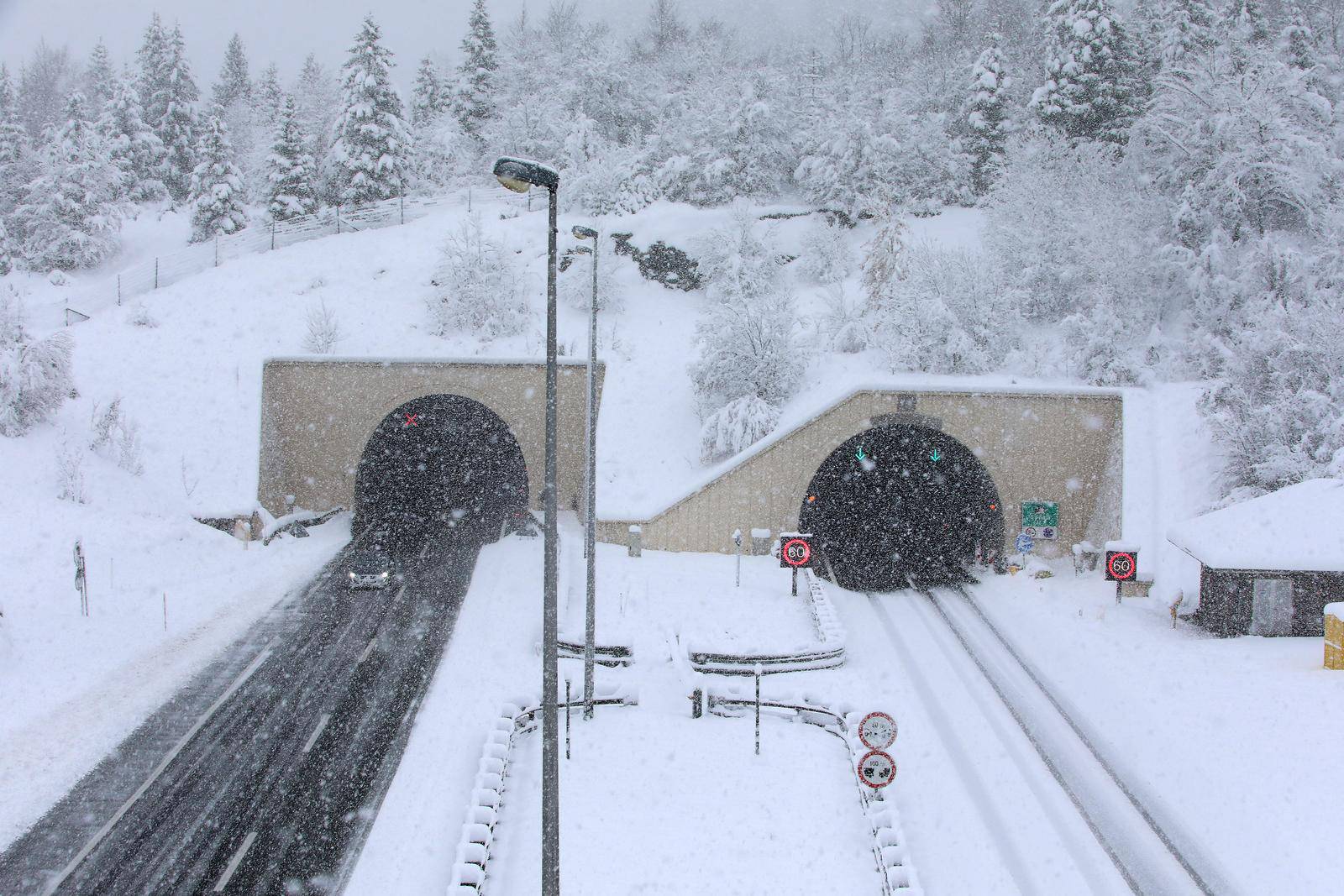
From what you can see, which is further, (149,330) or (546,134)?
(546,134)

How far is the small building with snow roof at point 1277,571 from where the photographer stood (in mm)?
19078

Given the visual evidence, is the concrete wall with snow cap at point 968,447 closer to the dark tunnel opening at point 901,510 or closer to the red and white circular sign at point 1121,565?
the dark tunnel opening at point 901,510

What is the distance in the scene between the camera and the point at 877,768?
38.1ft

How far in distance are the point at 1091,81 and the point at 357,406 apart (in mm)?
39612

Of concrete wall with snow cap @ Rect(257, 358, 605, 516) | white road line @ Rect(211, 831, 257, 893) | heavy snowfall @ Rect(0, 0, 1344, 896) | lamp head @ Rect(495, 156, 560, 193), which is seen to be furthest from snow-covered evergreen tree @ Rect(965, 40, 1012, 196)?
white road line @ Rect(211, 831, 257, 893)

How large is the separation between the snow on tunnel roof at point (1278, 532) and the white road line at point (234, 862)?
1881 centimetres

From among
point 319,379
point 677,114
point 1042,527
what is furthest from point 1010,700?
point 677,114

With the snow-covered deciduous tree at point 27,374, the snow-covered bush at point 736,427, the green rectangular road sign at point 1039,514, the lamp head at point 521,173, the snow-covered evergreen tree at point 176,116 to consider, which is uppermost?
the snow-covered evergreen tree at point 176,116

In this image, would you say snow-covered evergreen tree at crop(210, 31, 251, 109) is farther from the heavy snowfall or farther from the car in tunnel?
the car in tunnel

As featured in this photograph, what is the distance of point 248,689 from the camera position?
55.1 ft

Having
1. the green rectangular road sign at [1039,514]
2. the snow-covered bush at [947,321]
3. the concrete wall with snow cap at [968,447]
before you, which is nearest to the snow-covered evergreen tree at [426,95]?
the snow-covered bush at [947,321]

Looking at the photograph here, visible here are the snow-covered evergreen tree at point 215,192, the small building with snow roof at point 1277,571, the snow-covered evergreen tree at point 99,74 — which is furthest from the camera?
the snow-covered evergreen tree at point 99,74

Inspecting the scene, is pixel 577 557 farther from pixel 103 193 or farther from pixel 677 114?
pixel 103 193

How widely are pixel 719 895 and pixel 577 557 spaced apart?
593 inches
